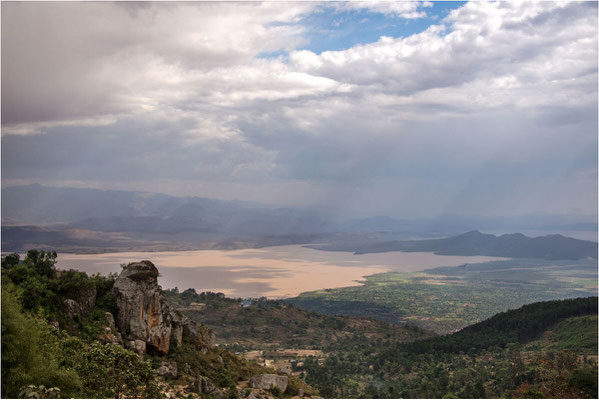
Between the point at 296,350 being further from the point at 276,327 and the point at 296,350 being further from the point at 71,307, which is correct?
the point at 71,307

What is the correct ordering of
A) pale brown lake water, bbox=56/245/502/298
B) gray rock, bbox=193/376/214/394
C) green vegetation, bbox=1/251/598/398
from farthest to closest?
1. pale brown lake water, bbox=56/245/502/298
2. gray rock, bbox=193/376/214/394
3. green vegetation, bbox=1/251/598/398

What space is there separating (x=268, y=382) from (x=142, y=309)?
20.5 feet

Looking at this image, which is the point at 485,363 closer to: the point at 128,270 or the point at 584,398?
the point at 584,398

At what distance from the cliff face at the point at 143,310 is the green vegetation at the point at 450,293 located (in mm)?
→ 42273

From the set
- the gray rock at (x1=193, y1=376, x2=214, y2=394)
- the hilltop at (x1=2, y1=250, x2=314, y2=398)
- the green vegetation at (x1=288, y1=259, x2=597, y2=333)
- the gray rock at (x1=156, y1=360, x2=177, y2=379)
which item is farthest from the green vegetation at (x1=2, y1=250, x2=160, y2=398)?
the green vegetation at (x1=288, y1=259, x2=597, y2=333)

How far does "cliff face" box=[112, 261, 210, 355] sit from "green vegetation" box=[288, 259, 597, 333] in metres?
42.3

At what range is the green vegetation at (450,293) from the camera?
6788cm

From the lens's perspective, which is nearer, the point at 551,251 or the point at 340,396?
the point at 340,396

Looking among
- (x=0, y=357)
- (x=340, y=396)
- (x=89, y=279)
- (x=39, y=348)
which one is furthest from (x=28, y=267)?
(x=340, y=396)

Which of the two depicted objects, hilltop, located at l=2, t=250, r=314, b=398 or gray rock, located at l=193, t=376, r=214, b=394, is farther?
gray rock, located at l=193, t=376, r=214, b=394

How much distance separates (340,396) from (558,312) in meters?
23.7

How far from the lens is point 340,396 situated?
26578mm

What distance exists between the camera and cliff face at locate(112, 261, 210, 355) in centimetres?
1911

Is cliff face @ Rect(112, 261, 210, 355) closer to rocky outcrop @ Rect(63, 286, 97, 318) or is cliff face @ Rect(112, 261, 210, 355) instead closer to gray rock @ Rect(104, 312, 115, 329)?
gray rock @ Rect(104, 312, 115, 329)
